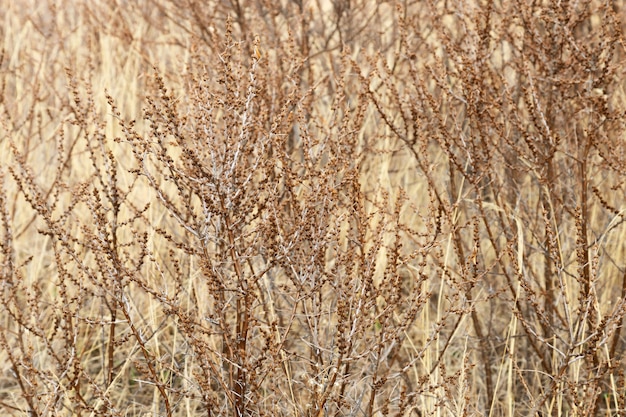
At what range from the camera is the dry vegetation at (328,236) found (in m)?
1.79

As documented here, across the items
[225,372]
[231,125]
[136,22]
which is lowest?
[225,372]

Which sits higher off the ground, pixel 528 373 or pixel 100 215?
pixel 100 215

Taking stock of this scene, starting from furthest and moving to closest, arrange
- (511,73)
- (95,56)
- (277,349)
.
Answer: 1. (95,56)
2. (511,73)
3. (277,349)

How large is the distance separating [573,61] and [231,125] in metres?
1.34

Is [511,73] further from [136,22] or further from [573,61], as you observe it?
[136,22]

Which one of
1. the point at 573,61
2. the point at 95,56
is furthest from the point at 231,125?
the point at 95,56

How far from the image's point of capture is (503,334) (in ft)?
9.68

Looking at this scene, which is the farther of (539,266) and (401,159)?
(401,159)

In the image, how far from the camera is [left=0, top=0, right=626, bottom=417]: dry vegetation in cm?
179

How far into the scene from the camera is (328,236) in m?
1.79

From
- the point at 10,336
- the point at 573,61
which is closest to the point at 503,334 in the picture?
the point at 573,61

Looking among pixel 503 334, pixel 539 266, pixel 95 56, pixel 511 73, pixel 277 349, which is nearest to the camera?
pixel 277 349

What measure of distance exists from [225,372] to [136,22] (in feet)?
11.6

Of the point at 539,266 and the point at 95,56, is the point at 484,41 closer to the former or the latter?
the point at 539,266
